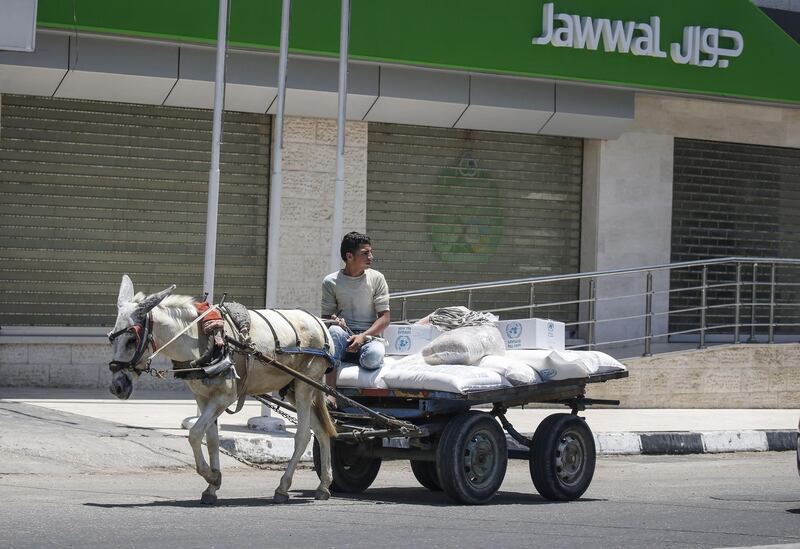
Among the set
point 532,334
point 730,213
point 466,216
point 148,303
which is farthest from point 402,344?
point 730,213

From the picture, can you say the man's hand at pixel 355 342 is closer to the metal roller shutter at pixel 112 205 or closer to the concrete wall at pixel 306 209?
the metal roller shutter at pixel 112 205

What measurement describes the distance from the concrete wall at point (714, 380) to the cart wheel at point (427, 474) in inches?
251

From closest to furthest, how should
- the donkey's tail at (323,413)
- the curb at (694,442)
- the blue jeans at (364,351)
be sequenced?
the donkey's tail at (323,413)
the blue jeans at (364,351)
the curb at (694,442)

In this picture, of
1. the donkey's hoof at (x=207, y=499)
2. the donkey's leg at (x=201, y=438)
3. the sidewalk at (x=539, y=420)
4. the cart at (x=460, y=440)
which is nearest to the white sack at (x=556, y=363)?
the cart at (x=460, y=440)

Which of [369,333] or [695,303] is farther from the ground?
[695,303]

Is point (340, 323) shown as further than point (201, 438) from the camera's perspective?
Yes

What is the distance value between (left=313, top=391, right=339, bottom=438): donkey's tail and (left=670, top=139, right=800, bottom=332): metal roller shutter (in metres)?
11.0

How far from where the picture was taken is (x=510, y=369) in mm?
9711

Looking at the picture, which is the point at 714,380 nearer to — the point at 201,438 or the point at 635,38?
the point at 635,38

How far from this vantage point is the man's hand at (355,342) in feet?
32.1

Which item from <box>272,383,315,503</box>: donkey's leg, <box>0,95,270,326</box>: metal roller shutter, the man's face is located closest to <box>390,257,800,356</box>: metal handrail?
<box>0,95,270,326</box>: metal roller shutter

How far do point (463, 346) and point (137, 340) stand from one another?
2.41 meters

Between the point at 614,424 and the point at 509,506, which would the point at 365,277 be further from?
the point at 614,424

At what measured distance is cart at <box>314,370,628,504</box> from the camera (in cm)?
940
